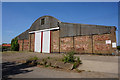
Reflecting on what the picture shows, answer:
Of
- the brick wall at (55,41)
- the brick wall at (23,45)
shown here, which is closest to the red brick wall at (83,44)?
the brick wall at (55,41)

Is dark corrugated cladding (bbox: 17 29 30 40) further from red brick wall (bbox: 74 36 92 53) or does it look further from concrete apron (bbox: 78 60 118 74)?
concrete apron (bbox: 78 60 118 74)

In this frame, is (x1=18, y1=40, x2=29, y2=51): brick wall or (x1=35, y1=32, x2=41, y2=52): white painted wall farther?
(x1=18, y1=40, x2=29, y2=51): brick wall

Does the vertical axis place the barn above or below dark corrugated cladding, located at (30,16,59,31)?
below

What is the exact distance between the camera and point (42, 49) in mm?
20953

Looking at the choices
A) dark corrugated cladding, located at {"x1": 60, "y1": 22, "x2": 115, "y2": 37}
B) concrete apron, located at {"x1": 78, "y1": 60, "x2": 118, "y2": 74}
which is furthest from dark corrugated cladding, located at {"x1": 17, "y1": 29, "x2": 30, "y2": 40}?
Answer: concrete apron, located at {"x1": 78, "y1": 60, "x2": 118, "y2": 74}

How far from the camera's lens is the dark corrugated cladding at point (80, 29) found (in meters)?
13.9

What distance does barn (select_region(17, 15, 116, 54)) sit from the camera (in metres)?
13.6

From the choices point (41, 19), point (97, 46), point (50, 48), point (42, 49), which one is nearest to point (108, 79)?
point (97, 46)

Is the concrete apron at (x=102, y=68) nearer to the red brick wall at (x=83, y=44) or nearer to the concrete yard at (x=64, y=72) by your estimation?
the concrete yard at (x=64, y=72)

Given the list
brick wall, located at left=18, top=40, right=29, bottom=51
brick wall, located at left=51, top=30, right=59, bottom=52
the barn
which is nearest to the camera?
the barn

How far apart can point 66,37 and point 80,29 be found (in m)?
3.25

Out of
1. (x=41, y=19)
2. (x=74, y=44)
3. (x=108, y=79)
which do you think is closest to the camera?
(x=108, y=79)

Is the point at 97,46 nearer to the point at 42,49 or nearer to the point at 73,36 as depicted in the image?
the point at 73,36

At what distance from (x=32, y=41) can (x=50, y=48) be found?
264 inches
